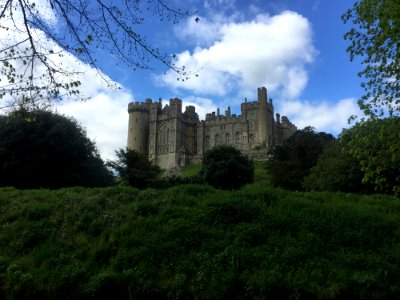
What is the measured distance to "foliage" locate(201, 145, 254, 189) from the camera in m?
38.8

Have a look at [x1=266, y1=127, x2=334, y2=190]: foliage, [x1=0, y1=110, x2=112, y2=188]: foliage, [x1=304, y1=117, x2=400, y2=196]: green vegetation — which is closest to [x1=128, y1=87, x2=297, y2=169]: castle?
[x1=266, y1=127, x2=334, y2=190]: foliage

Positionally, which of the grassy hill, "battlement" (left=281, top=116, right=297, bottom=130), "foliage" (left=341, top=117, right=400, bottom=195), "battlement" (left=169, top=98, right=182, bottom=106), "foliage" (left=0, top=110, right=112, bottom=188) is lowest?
the grassy hill

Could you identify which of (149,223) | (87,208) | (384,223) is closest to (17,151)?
(87,208)

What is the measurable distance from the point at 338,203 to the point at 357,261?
3.50m

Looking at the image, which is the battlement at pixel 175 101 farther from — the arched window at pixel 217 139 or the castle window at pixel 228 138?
the castle window at pixel 228 138

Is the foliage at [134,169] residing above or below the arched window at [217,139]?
below

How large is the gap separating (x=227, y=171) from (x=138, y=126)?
49458 mm

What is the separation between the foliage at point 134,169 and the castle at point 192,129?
130 ft

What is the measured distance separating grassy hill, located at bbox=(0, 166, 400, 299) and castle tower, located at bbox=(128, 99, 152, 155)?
72.2 metres

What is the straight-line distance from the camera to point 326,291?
8.12 metres

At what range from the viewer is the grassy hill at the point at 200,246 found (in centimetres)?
853

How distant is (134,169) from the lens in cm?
3628

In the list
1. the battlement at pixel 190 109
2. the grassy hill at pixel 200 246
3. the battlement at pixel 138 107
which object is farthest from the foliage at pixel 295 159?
the battlement at pixel 190 109

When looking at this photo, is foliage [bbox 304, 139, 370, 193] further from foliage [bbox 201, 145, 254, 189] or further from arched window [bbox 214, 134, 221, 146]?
arched window [bbox 214, 134, 221, 146]
